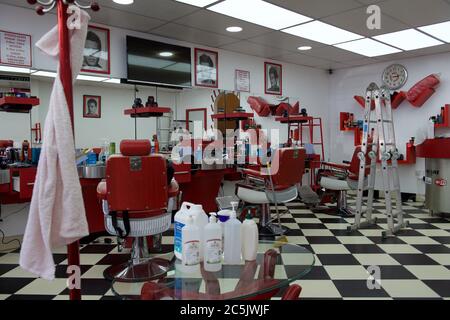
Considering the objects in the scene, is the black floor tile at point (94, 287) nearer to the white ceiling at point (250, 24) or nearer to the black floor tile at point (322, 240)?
the black floor tile at point (322, 240)

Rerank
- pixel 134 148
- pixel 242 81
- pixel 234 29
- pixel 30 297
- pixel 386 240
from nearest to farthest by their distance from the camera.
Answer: pixel 30 297 → pixel 134 148 → pixel 386 240 → pixel 234 29 → pixel 242 81

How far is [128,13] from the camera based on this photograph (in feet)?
13.1

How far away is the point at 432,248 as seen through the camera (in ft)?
11.7

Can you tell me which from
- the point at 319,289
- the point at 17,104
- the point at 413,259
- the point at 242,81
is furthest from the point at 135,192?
the point at 242,81

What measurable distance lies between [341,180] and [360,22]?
6.81ft

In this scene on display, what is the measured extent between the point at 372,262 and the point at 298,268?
181cm

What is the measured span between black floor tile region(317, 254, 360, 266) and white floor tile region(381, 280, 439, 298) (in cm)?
45

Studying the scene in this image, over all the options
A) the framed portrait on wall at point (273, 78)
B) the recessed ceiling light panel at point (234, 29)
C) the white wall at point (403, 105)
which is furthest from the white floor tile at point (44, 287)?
the white wall at point (403, 105)

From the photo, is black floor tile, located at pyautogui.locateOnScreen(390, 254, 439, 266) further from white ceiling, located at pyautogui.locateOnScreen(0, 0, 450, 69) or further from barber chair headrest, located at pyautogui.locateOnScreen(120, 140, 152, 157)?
white ceiling, located at pyautogui.locateOnScreen(0, 0, 450, 69)

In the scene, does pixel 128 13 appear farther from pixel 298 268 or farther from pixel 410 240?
pixel 410 240

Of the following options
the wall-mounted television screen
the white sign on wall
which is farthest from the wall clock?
the wall-mounted television screen

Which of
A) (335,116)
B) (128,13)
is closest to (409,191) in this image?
(335,116)

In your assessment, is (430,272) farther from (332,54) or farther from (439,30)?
(332,54)

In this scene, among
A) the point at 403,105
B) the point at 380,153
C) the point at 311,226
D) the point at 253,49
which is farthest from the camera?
the point at 403,105
